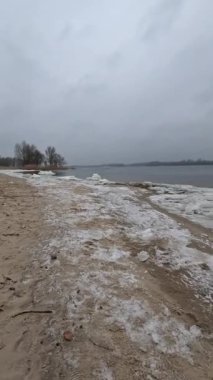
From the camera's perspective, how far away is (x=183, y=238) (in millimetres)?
7316

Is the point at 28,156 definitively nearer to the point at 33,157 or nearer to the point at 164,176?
the point at 33,157

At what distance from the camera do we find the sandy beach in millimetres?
3098

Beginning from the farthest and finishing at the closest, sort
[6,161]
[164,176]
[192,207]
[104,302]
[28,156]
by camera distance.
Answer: [6,161] < [28,156] < [164,176] < [192,207] < [104,302]

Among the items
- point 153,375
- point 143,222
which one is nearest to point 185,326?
point 153,375

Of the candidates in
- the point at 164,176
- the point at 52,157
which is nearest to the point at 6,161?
the point at 52,157

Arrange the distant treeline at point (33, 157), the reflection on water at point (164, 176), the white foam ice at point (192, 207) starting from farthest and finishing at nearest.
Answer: the distant treeline at point (33, 157) < the reflection on water at point (164, 176) < the white foam ice at point (192, 207)

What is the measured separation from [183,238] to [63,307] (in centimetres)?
410

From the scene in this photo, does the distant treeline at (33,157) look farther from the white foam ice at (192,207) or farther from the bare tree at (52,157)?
the white foam ice at (192,207)

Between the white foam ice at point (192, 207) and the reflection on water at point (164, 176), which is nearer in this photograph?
the white foam ice at point (192, 207)

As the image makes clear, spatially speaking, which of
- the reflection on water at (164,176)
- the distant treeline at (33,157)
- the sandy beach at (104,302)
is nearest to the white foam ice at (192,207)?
the sandy beach at (104,302)

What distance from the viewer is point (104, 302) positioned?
13.6 feet

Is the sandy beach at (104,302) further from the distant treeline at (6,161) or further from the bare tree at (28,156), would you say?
the distant treeline at (6,161)

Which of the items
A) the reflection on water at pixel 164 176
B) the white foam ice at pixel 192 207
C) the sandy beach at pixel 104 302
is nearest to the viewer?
the sandy beach at pixel 104 302

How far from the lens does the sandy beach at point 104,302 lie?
3.10 meters
